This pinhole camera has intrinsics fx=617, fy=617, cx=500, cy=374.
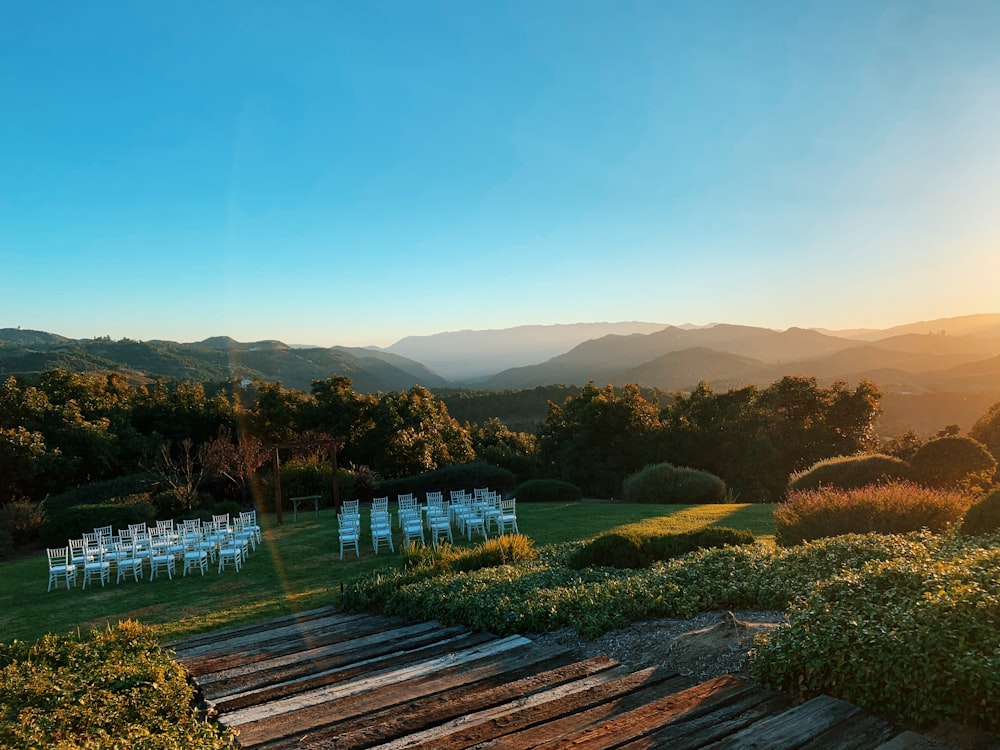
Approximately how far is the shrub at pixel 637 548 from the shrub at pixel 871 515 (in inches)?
55.1

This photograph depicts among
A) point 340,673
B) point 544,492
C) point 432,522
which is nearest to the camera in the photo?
point 340,673

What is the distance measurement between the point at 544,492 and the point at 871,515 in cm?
1294

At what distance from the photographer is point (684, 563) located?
692cm

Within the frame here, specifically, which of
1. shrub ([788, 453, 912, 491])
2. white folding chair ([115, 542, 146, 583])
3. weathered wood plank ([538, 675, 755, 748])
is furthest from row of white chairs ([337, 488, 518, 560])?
weathered wood plank ([538, 675, 755, 748])

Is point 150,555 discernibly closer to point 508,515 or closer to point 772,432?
point 508,515

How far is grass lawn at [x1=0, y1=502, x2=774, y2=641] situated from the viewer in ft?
27.5

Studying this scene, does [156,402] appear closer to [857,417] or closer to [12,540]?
[12,540]

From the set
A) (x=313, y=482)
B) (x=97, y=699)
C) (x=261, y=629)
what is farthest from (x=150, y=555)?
(x=313, y=482)

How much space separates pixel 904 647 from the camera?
3.21m

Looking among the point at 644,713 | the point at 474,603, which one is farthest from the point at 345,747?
the point at 474,603

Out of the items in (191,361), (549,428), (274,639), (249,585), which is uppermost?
(191,361)

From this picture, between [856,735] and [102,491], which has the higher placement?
[856,735]

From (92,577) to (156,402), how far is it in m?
15.4

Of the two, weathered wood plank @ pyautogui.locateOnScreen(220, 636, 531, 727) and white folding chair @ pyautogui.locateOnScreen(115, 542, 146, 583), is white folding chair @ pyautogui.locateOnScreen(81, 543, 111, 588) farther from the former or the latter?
weathered wood plank @ pyautogui.locateOnScreen(220, 636, 531, 727)
